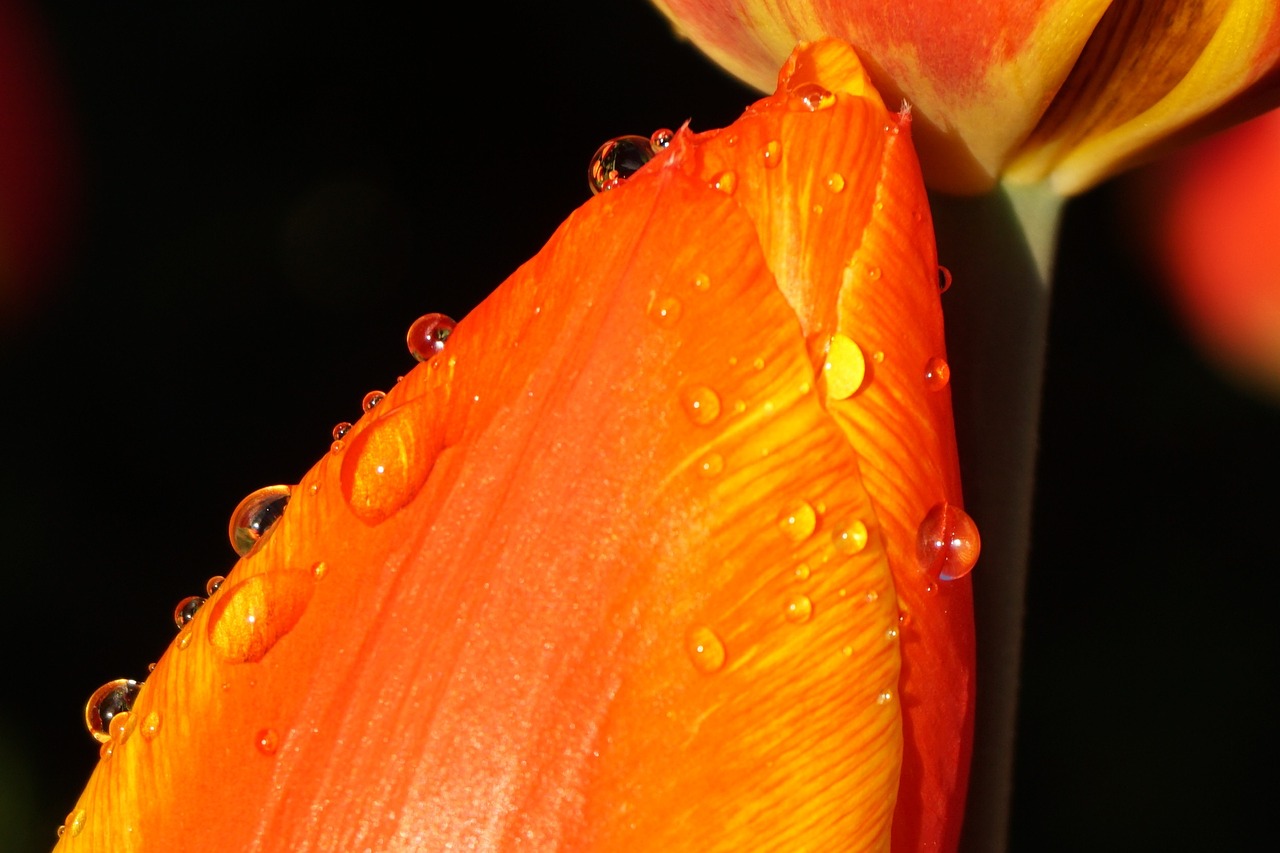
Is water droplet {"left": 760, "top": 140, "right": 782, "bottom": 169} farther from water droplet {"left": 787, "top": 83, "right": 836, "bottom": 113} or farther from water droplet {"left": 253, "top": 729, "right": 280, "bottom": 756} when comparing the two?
water droplet {"left": 253, "top": 729, "right": 280, "bottom": 756}

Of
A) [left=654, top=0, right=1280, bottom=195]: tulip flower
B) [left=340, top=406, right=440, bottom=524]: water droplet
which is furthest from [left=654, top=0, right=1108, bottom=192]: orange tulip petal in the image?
[left=340, top=406, right=440, bottom=524]: water droplet

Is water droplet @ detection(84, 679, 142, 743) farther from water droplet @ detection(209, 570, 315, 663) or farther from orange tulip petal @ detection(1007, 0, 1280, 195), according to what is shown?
A: orange tulip petal @ detection(1007, 0, 1280, 195)

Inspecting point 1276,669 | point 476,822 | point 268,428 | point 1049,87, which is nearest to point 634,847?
point 476,822

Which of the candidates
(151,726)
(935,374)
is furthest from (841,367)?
(151,726)

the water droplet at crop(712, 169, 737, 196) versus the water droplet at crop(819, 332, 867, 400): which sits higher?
the water droplet at crop(712, 169, 737, 196)

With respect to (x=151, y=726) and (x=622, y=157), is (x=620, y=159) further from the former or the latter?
(x=151, y=726)

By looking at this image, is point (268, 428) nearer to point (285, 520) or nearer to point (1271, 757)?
point (285, 520)

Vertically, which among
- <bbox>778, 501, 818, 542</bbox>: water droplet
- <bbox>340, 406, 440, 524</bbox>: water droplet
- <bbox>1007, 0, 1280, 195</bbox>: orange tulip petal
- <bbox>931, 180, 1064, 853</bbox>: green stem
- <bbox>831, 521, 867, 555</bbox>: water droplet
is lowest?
<bbox>931, 180, 1064, 853</bbox>: green stem
